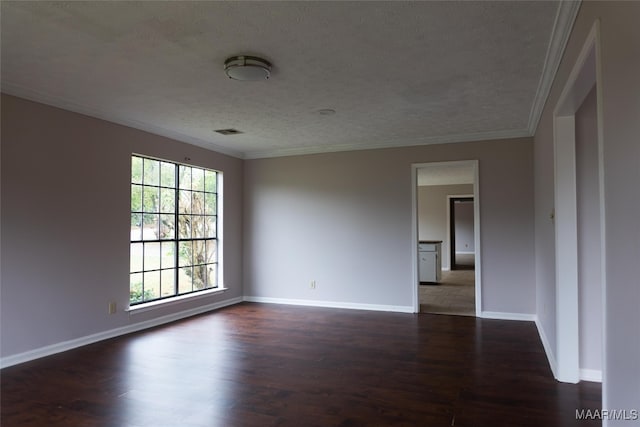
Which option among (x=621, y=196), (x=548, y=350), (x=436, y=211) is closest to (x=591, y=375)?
(x=548, y=350)

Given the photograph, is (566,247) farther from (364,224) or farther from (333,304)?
(333,304)

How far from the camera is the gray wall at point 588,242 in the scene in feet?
10.1

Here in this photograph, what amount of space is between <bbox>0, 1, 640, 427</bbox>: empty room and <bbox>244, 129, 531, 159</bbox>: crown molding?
0.04 metres

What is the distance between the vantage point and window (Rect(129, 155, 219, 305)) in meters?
5.04

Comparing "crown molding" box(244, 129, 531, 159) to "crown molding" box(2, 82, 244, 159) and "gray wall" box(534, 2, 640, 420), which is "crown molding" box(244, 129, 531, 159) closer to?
"crown molding" box(2, 82, 244, 159)

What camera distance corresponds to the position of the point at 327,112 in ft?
14.6

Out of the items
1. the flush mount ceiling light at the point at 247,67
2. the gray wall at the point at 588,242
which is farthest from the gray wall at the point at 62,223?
the gray wall at the point at 588,242

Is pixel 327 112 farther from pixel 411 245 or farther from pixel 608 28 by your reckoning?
pixel 608 28

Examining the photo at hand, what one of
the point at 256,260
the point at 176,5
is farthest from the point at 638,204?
the point at 256,260

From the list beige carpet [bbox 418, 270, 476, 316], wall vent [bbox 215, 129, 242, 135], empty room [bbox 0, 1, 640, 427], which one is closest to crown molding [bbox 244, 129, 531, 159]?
empty room [bbox 0, 1, 640, 427]

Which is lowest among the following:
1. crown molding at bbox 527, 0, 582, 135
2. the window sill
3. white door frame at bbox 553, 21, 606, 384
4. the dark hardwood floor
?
the dark hardwood floor

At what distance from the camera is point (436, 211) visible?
12.1 m

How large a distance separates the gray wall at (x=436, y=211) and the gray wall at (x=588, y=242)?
8.72 meters

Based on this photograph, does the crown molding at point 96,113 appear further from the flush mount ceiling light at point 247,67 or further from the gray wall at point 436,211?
the gray wall at point 436,211
